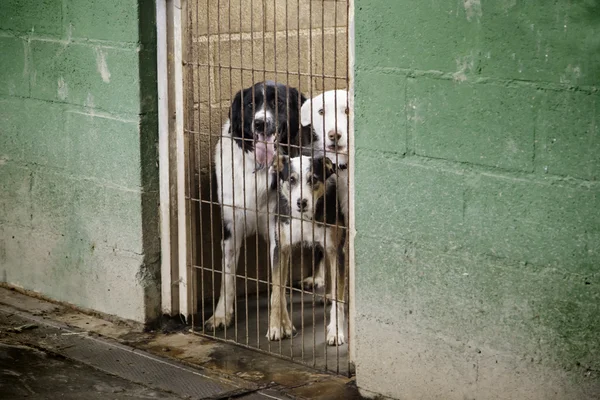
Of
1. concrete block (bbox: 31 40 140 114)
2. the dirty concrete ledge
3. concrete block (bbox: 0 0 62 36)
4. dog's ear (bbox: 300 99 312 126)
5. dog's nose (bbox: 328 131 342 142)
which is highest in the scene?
concrete block (bbox: 0 0 62 36)

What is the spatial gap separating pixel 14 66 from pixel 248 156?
1489 mm

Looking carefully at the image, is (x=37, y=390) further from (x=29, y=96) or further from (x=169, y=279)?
(x=29, y=96)

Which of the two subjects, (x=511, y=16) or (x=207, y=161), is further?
(x=207, y=161)

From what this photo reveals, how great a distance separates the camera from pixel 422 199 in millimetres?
4289

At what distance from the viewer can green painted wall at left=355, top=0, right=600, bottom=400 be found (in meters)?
3.80

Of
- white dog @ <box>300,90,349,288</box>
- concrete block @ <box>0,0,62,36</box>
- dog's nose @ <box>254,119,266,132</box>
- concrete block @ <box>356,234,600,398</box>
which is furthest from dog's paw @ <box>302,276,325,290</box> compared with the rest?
concrete block @ <box>0,0,62,36</box>

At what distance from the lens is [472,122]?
13.3 feet

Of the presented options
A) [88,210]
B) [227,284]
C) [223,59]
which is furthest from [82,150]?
[227,284]

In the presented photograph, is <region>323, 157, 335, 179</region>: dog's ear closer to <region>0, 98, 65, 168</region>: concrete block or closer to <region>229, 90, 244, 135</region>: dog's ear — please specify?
<region>229, 90, 244, 135</region>: dog's ear

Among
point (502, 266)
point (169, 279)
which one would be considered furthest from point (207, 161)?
point (502, 266)

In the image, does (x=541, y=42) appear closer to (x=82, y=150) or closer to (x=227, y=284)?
(x=227, y=284)

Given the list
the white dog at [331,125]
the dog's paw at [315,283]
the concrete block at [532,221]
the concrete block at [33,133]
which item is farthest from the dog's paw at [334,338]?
the concrete block at [33,133]

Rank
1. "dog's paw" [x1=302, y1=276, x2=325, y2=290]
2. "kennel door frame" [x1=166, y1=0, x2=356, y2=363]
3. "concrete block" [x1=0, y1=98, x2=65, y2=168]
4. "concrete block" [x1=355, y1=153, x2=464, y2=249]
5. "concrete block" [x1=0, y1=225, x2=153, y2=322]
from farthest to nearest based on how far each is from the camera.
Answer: "dog's paw" [x1=302, y1=276, x2=325, y2=290], "concrete block" [x1=0, y1=98, x2=65, y2=168], "concrete block" [x1=0, y1=225, x2=153, y2=322], "kennel door frame" [x1=166, y1=0, x2=356, y2=363], "concrete block" [x1=355, y1=153, x2=464, y2=249]

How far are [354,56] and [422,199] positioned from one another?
0.67 m
